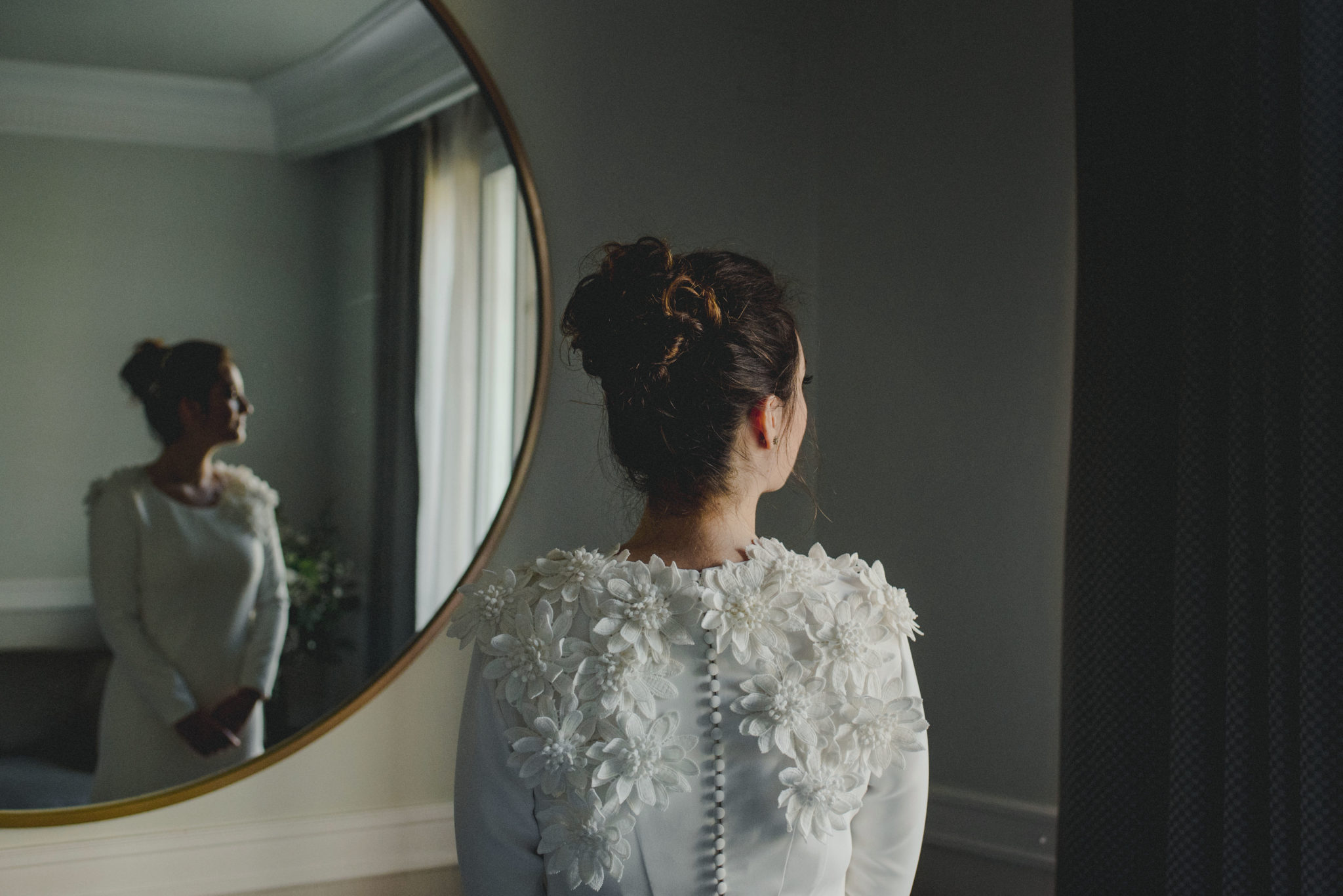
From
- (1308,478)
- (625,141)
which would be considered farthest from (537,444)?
(1308,478)

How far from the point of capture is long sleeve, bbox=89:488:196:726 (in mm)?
1459

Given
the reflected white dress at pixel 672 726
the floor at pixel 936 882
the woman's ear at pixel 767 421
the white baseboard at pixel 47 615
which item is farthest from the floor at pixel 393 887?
the woman's ear at pixel 767 421

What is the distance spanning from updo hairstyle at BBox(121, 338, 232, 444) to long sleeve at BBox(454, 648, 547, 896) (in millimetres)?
790

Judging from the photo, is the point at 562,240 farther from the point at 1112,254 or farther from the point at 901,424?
the point at 1112,254

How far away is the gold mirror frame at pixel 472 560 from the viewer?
1.47 meters

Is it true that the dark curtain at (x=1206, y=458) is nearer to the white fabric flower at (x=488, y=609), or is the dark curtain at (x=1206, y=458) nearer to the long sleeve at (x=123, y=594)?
the white fabric flower at (x=488, y=609)

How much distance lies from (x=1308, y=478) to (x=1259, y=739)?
318 mm

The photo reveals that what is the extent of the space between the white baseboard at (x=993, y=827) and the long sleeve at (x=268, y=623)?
1094 millimetres

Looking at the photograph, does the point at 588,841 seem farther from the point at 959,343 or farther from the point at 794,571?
the point at 959,343

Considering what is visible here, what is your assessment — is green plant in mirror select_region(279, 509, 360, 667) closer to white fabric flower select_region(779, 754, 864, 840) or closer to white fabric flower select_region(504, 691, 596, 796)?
white fabric flower select_region(504, 691, 596, 796)

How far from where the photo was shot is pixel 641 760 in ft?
2.95

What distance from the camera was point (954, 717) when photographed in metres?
1.82

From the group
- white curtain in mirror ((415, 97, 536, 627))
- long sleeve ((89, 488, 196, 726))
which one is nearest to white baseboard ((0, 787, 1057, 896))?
long sleeve ((89, 488, 196, 726))

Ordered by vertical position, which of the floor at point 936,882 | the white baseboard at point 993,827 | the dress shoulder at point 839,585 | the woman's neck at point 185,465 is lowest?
the floor at point 936,882
